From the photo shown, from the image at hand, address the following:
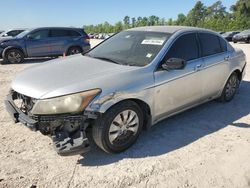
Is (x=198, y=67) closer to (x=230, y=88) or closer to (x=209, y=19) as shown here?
(x=230, y=88)

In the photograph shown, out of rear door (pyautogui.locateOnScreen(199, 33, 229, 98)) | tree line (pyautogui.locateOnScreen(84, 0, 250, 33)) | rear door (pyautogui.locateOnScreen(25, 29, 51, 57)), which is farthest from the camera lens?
tree line (pyautogui.locateOnScreen(84, 0, 250, 33))

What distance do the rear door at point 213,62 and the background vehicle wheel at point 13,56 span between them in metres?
9.93

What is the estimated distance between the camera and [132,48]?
15.3ft

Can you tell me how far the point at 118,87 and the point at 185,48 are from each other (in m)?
1.67

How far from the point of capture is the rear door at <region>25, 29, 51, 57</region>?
1327 cm

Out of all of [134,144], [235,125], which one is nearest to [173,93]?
[134,144]

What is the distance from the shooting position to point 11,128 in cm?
467

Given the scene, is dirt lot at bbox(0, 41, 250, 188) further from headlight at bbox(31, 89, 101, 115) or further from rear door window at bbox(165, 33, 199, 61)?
rear door window at bbox(165, 33, 199, 61)

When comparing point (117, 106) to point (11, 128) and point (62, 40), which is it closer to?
point (11, 128)

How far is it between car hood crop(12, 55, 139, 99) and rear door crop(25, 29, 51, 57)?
30.9 ft

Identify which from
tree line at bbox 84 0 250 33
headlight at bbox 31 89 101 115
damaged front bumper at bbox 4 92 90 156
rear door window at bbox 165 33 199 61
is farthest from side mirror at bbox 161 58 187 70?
tree line at bbox 84 0 250 33

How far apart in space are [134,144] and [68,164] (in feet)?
3.29

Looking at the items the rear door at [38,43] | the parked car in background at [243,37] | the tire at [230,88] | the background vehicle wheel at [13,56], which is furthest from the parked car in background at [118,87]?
the parked car in background at [243,37]

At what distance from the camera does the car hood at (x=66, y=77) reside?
3.47 metres
